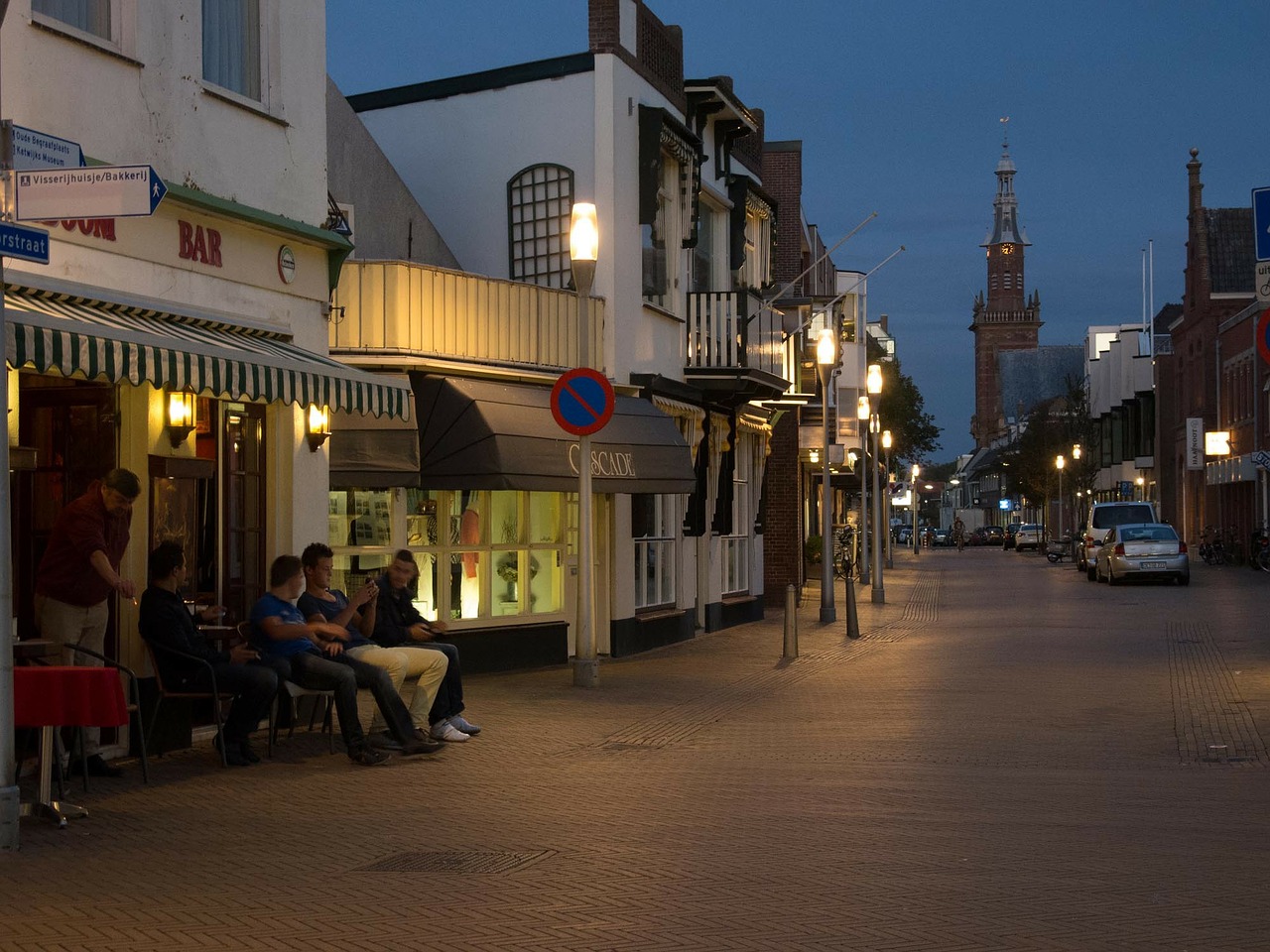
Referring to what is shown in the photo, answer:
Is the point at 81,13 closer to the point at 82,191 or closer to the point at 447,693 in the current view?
the point at 82,191

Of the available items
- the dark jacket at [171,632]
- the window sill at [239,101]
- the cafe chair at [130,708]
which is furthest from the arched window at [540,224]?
the cafe chair at [130,708]

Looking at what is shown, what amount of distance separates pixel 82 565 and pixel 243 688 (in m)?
1.36

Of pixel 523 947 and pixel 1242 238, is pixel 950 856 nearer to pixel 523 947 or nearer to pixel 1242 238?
pixel 523 947

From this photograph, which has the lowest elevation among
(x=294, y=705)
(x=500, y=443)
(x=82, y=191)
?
(x=294, y=705)

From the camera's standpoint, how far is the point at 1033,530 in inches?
3497

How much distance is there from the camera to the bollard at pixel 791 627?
2084cm

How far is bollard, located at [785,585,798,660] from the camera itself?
2084cm

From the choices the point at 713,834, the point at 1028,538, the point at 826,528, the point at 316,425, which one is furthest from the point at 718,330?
the point at 1028,538

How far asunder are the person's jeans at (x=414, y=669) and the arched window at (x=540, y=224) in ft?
30.1

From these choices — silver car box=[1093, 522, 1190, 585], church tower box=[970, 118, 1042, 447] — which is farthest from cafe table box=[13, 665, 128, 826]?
church tower box=[970, 118, 1042, 447]

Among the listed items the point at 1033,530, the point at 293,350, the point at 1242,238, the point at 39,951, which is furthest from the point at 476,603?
the point at 1033,530

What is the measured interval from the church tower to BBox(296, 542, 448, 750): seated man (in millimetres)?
162269

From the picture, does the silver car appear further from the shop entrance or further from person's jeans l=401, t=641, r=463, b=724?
the shop entrance

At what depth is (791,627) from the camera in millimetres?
21141
